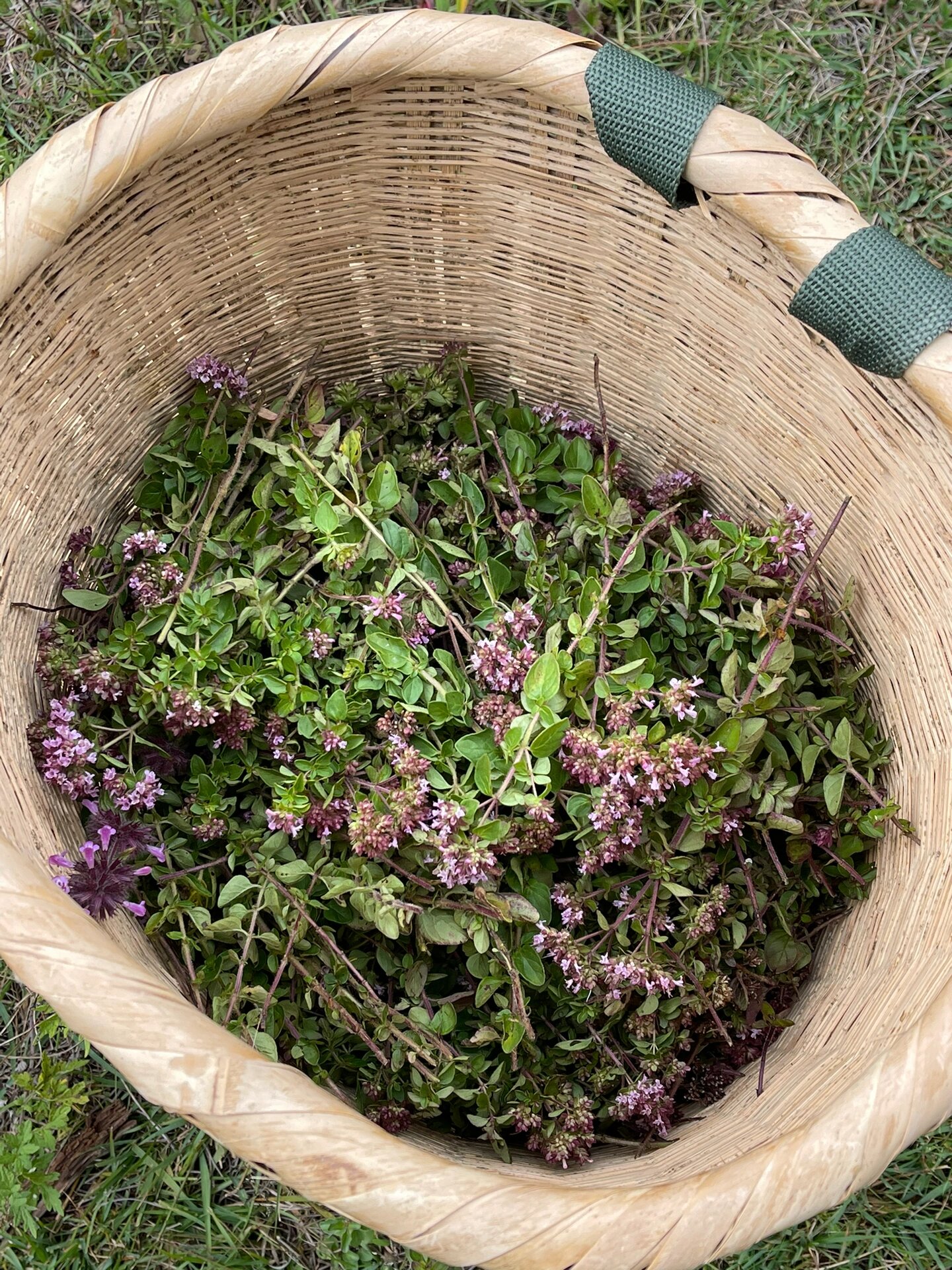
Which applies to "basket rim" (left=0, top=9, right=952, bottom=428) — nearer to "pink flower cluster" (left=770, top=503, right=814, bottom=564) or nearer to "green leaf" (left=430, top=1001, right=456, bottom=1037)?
"pink flower cluster" (left=770, top=503, right=814, bottom=564)

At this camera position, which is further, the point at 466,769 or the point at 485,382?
→ the point at 485,382

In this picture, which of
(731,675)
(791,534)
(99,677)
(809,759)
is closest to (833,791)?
(809,759)

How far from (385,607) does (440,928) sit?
0.34 meters

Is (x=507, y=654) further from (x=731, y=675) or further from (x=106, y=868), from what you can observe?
(x=106, y=868)

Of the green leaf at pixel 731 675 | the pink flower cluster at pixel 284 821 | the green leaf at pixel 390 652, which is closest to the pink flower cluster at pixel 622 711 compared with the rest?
the green leaf at pixel 731 675

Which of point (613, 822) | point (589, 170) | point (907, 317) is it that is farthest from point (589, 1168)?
point (589, 170)

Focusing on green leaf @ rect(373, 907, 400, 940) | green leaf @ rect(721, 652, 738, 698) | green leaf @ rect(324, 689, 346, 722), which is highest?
green leaf @ rect(721, 652, 738, 698)

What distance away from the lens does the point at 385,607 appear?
1157 millimetres

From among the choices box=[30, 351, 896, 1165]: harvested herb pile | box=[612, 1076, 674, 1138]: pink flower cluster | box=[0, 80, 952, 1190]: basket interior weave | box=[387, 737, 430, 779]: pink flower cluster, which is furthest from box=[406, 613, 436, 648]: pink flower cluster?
box=[612, 1076, 674, 1138]: pink flower cluster

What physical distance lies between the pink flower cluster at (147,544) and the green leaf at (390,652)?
29 cm

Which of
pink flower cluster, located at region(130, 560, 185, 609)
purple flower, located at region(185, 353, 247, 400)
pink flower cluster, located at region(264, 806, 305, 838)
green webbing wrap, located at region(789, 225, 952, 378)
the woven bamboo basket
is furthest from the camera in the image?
purple flower, located at region(185, 353, 247, 400)

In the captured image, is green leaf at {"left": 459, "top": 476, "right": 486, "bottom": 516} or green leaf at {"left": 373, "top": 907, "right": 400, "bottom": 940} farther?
green leaf at {"left": 459, "top": 476, "right": 486, "bottom": 516}

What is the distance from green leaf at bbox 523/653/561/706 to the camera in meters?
1.07

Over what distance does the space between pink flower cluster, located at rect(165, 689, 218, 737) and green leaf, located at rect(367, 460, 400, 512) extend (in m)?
0.30
